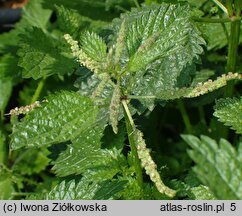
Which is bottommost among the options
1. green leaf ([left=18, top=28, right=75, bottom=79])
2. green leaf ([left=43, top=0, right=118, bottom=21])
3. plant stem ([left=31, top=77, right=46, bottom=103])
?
plant stem ([left=31, top=77, right=46, bottom=103])

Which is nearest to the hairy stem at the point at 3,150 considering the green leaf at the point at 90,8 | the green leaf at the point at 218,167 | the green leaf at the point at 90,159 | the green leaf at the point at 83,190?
the green leaf at the point at 90,159

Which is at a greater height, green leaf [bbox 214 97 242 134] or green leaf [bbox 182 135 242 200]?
green leaf [bbox 182 135 242 200]

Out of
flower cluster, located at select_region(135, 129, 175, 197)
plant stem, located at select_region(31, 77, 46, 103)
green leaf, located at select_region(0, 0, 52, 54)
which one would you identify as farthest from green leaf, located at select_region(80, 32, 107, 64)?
green leaf, located at select_region(0, 0, 52, 54)

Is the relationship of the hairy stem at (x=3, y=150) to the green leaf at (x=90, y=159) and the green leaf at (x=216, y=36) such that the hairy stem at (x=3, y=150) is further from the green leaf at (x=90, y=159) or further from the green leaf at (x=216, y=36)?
the green leaf at (x=216, y=36)

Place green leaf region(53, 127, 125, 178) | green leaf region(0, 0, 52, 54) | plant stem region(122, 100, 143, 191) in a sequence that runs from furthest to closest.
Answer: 1. green leaf region(0, 0, 52, 54)
2. green leaf region(53, 127, 125, 178)
3. plant stem region(122, 100, 143, 191)

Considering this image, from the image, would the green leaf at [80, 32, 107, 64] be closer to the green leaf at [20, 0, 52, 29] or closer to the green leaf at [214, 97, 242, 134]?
the green leaf at [214, 97, 242, 134]

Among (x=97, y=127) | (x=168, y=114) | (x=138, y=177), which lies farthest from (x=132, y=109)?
(x=168, y=114)
